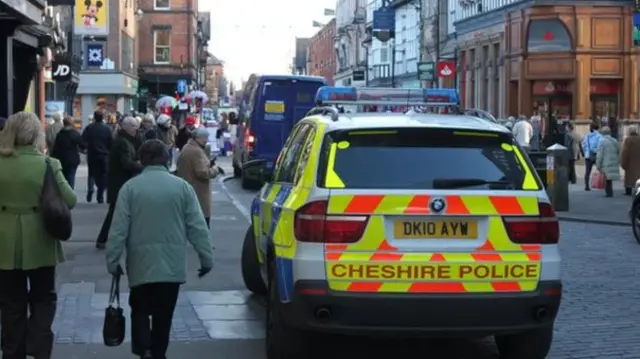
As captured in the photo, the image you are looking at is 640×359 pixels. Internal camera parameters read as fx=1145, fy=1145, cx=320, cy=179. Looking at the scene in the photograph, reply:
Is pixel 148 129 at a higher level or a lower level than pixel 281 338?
higher

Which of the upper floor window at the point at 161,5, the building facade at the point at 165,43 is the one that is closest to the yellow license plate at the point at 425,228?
the building facade at the point at 165,43

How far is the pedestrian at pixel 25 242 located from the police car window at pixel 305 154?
152cm

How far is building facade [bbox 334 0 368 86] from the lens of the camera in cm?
8262

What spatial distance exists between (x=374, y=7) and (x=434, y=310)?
71837 mm

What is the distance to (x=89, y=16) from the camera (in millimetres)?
33438

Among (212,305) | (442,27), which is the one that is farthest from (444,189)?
(442,27)

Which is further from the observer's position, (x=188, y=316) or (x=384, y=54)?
(x=384, y=54)

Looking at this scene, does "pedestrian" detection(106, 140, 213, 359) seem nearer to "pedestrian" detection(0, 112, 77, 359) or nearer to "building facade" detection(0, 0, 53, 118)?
"pedestrian" detection(0, 112, 77, 359)

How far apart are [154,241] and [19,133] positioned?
1.10 meters

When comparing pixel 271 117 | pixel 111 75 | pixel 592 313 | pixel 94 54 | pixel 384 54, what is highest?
pixel 384 54

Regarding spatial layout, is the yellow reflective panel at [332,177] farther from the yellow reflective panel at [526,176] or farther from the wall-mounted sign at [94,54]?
the wall-mounted sign at [94,54]

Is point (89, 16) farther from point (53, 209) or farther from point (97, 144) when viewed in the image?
point (53, 209)

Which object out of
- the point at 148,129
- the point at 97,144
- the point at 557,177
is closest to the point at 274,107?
the point at 97,144

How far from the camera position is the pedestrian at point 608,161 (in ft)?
80.7
